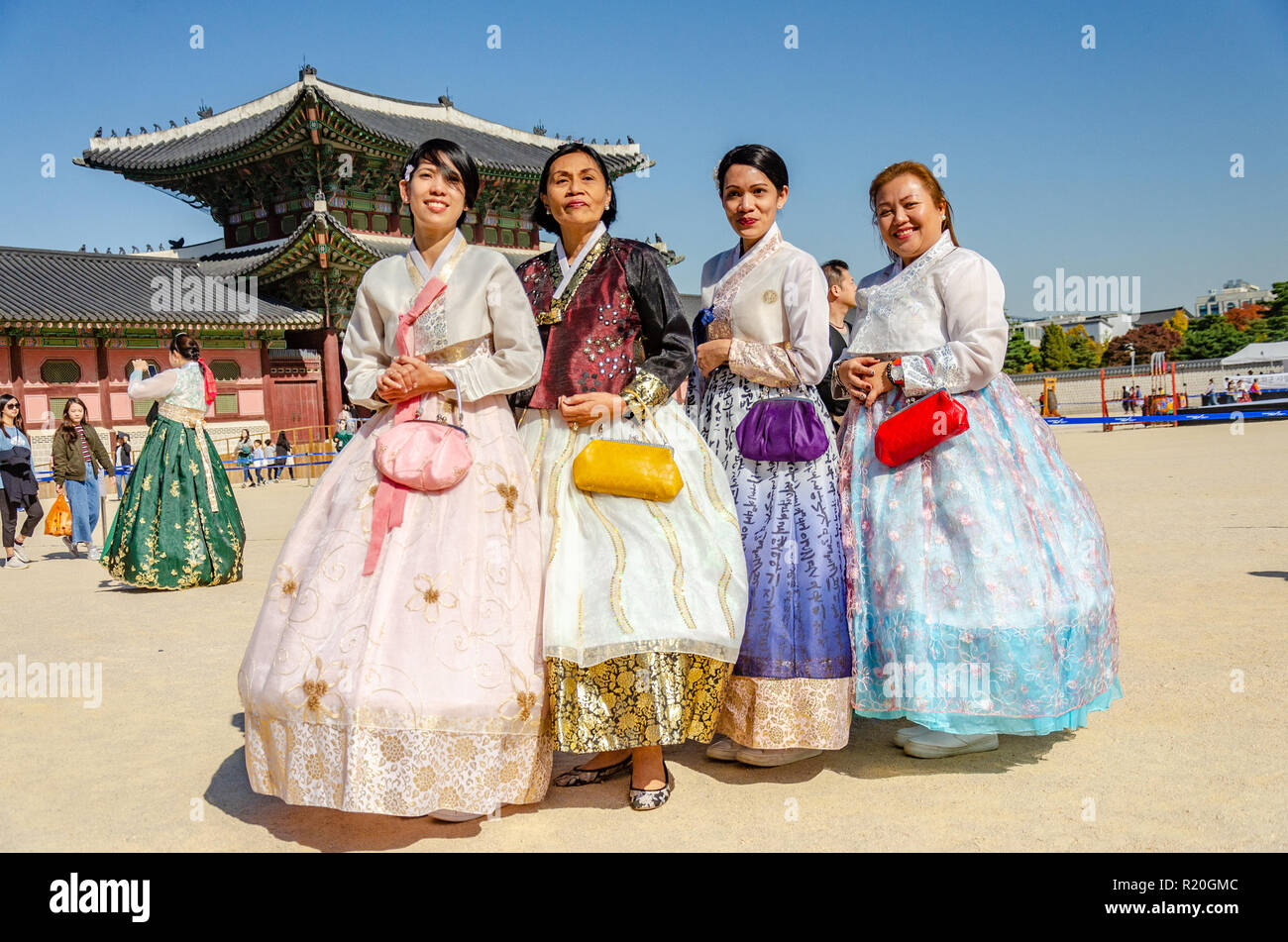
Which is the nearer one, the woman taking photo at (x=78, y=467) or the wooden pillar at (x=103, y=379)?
the woman taking photo at (x=78, y=467)

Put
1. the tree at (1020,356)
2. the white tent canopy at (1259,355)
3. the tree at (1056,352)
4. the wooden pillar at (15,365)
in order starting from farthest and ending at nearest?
the tree at (1020,356) → the tree at (1056,352) → the white tent canopy at (1259,355) → the wooden pillar at (15,365)

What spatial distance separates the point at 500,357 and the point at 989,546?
1705 millimetres

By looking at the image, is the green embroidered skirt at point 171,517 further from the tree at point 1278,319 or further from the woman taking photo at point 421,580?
the tree at point 1278,319

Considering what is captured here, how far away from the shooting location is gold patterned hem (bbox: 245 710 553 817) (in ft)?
8.27

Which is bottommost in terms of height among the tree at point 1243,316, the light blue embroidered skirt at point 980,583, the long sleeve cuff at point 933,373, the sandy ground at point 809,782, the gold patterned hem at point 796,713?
the sandy ground at point 809,782

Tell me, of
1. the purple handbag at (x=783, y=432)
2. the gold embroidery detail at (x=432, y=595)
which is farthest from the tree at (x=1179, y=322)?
the gold embroidery detail at (x=432, y=595)

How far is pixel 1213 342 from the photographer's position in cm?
5138

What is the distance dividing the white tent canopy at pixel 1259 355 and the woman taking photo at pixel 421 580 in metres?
49.7

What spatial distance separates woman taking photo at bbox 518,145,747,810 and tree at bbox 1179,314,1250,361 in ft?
183

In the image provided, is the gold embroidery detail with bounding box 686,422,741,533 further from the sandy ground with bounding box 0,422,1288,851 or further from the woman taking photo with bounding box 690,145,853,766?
the sandy ground with bounding box 0,422,1288,851

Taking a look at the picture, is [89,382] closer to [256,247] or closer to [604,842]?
[256,247]

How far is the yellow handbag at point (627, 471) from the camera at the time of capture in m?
2.92

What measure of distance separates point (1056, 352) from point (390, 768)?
60.8 metres

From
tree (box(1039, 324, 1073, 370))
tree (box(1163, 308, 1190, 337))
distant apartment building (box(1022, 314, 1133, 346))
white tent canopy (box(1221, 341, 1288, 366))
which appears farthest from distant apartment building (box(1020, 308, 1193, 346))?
white tent canopy (box(1221, 341, 1288, 366))
